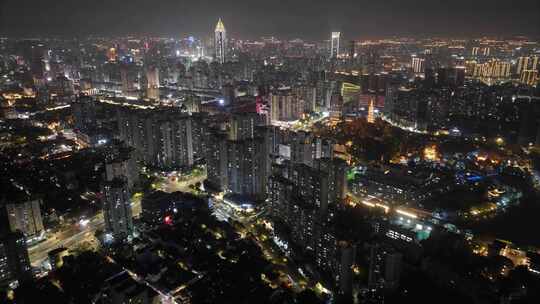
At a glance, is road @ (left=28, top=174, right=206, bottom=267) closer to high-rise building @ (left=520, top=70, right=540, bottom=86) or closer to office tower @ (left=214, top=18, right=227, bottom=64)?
high-rise building @ (left=520, top=70, right=540, bottom=86)

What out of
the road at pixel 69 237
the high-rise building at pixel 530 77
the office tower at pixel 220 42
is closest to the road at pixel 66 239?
the road at pixel 69 237

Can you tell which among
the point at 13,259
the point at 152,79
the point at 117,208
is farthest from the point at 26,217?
the point at 152,79

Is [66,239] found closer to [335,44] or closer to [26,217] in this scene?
[26,217]

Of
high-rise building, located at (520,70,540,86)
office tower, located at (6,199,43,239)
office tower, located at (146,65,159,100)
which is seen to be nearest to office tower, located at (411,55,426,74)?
high-rise building, located at (520,70,540,86)

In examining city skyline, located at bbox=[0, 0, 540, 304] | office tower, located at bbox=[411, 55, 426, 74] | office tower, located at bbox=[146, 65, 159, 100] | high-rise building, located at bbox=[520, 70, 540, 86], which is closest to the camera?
city skyline, located at bbox=[0, 0, 540, 304]

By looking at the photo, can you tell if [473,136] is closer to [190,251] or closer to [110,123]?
[190,251]

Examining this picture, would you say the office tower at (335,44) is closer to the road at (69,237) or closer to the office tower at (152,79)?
the office tower at (152,79)

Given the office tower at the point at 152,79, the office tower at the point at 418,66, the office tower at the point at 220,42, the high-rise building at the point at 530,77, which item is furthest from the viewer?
the office tower at the point at 220,42
